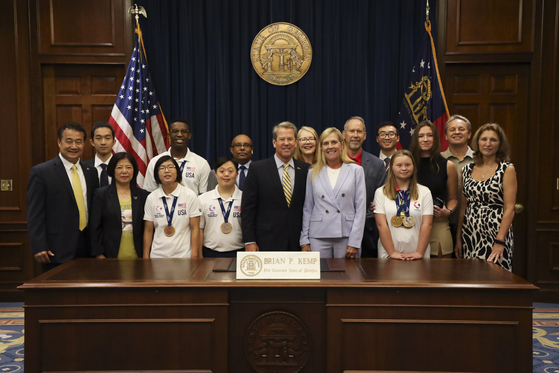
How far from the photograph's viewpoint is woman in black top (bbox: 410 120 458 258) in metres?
3.38

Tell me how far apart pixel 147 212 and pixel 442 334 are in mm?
2106

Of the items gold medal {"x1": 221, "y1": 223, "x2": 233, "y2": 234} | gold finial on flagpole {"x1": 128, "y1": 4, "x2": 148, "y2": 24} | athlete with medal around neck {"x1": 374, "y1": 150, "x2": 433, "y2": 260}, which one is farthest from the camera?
gold finial on flagpole {"x1": 128, "y1": 4, "x2": 148, "y2": 24}

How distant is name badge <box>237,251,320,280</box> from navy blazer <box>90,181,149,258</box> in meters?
1.17

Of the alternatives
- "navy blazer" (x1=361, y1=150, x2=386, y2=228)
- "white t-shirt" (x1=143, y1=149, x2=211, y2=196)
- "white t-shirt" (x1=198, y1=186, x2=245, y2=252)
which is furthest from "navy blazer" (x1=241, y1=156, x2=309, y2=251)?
"white t-shirt" (x1=143, y1=149, x2=211, y2=196)

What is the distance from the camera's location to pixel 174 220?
126 inches

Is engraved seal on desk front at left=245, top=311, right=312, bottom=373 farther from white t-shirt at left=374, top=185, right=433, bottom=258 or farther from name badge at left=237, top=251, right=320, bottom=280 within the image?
white t-shirt at left=374, top=185, right=433, bottom=258

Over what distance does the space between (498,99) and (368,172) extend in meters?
2.06

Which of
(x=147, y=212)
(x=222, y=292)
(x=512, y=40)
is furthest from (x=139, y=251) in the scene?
(x=512, y=40)

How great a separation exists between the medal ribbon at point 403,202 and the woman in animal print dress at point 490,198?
22.8 inches

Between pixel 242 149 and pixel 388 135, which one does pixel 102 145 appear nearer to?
pixel 242 149

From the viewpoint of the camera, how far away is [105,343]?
232 cm

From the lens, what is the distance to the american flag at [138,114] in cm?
450

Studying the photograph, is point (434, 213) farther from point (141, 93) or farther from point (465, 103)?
point (141, 93)

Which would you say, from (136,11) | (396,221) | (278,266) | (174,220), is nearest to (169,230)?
A: (174,220)
